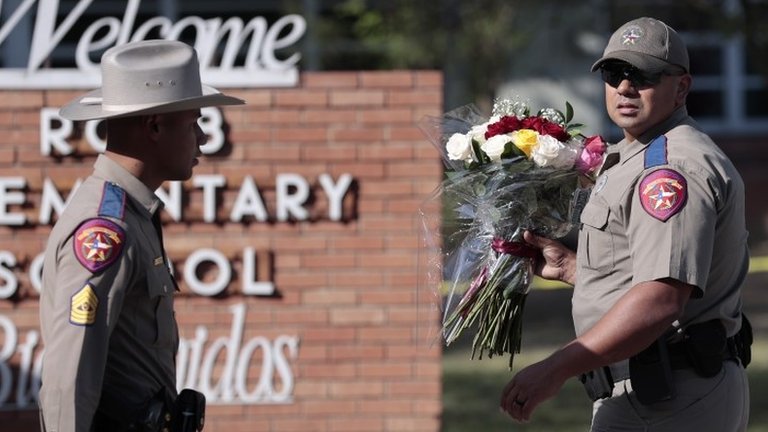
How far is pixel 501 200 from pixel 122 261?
124 cm

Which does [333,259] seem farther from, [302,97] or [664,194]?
[664,194]

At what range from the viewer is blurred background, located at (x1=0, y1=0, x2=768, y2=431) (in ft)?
42.0

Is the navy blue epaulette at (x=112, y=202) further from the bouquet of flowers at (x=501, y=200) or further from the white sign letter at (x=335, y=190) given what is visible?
the white sign letter at (x=335, y=190)

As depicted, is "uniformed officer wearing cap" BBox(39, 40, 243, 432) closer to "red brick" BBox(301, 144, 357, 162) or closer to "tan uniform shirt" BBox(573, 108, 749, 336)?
"tan uniform shirt" BBox(573, 108, 749, 336)

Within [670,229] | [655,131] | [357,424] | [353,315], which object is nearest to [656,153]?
[655,131]

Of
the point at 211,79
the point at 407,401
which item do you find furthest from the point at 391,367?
the point at 211,79

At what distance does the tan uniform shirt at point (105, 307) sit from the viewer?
10.4 ft

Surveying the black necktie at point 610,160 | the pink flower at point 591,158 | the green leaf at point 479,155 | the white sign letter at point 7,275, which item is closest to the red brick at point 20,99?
the white sign letter at point 7,275

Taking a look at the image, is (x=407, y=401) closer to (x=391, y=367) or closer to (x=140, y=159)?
(x=391, y=367)

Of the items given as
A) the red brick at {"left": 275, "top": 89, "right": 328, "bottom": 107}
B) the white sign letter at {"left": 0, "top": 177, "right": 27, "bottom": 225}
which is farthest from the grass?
the white sign letter at {"left": 0, "top": 177, "right": 27, "bottom": 225}

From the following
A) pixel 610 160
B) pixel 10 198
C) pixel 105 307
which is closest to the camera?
pixel 105 307

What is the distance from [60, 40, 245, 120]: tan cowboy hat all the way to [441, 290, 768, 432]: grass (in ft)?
15.3

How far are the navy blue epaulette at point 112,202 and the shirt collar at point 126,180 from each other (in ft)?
0.09

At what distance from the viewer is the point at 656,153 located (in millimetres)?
3562
